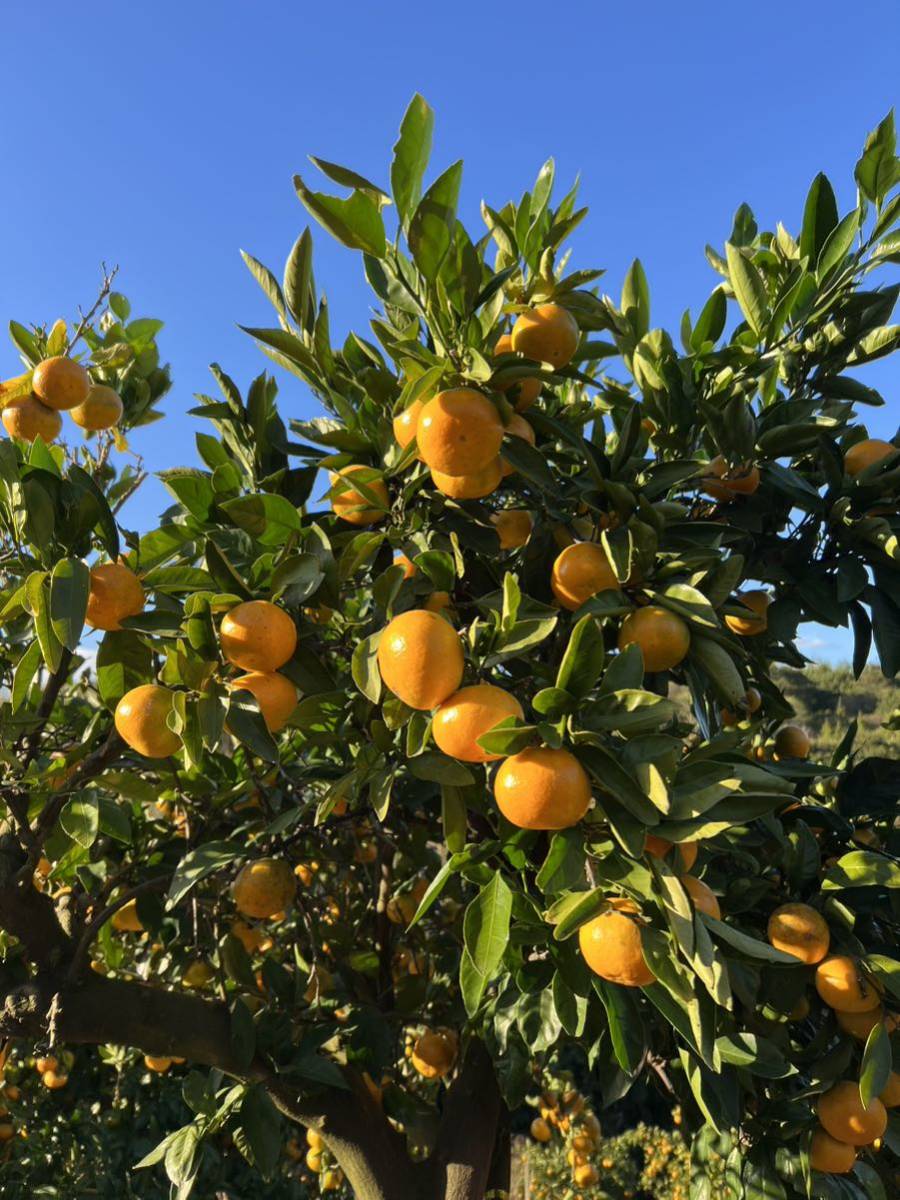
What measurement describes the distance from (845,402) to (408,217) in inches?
45.5

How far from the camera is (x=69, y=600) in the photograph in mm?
1031

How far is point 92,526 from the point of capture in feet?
3.92

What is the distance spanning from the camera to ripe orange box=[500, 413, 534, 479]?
45.8 inches

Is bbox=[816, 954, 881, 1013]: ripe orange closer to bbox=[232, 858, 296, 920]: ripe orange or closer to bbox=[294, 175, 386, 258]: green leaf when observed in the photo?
bbox=[232, 858, 296, 920]: ripe orange

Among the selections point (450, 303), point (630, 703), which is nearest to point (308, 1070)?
point (630, 703)

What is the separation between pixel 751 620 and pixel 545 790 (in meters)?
0.80

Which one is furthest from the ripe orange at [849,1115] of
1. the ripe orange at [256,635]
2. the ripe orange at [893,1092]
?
the ripe orange at [256,635]

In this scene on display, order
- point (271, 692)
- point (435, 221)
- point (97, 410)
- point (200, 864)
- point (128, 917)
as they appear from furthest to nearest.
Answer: point (128, 917) → point (97, 410) → point (200, 864) → point (271, 692) → point (435, 221)

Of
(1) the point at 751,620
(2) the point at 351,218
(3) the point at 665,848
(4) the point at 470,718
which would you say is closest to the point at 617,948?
(3) the point at 665,848

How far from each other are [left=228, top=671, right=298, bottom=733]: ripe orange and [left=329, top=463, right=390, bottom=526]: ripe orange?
259mm

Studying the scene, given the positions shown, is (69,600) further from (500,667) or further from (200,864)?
(500,667)

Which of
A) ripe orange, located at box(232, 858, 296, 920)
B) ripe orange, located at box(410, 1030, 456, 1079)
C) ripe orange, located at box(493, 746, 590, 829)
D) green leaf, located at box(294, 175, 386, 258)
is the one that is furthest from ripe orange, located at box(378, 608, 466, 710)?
ripe orange, located at box(410, 1030, 456, 1079)

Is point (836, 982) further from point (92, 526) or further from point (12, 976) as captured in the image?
point (12, 976)

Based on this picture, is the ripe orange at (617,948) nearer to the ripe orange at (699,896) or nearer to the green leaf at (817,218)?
the ripe orange at (699,896)
